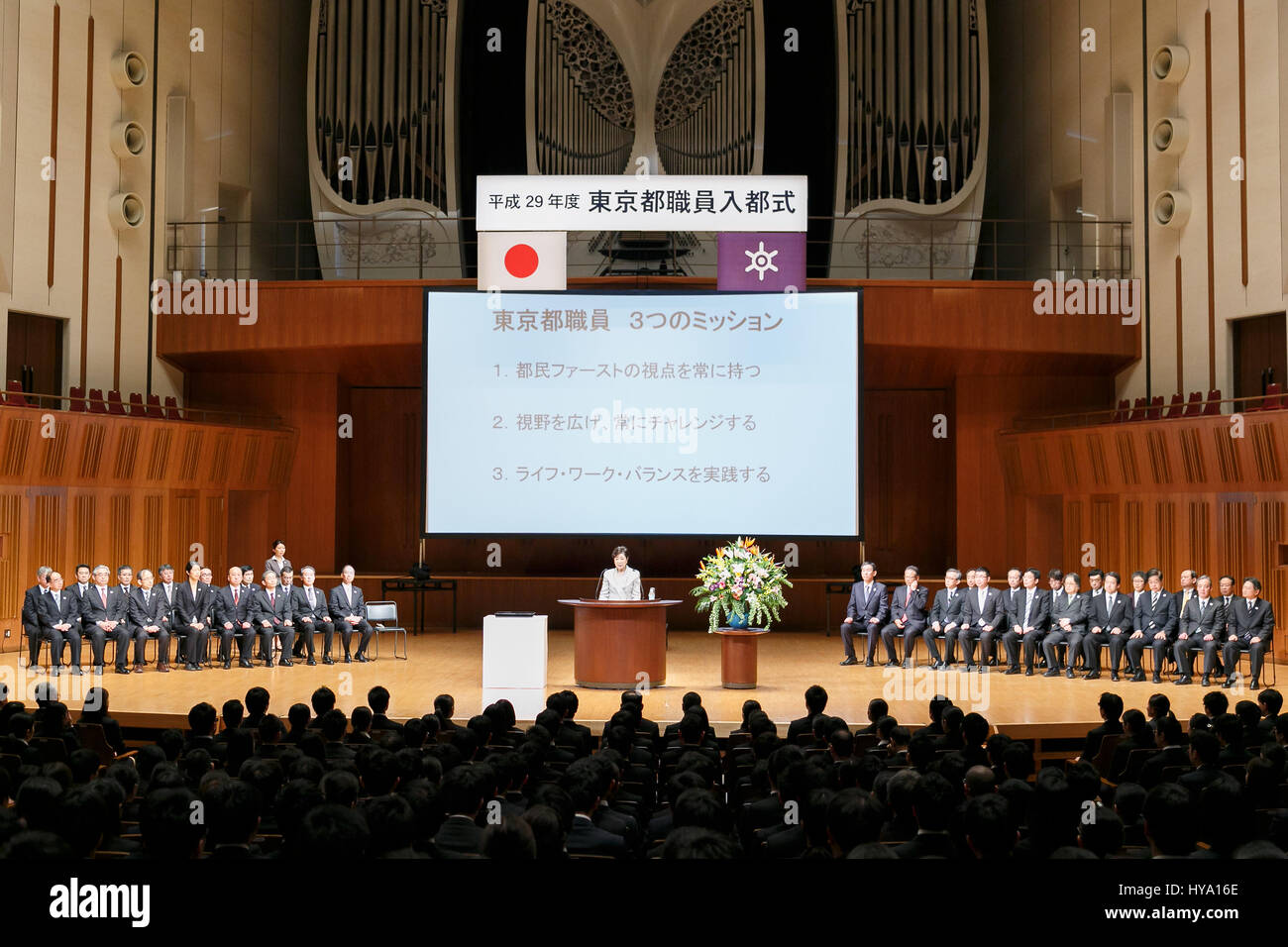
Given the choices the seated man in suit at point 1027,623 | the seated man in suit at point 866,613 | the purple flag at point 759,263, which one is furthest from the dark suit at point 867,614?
the purple flag at point 759,263

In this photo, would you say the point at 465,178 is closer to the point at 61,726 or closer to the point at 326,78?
the point at 326,78

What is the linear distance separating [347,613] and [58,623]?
2.67 meters

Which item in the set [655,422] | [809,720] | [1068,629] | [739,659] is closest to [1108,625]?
[1068,629]

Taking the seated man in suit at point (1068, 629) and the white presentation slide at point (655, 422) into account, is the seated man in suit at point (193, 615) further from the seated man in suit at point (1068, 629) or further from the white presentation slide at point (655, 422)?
the seated man in suit at point (1068, 629)

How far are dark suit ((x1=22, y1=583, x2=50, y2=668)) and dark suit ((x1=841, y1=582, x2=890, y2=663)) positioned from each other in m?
7.57

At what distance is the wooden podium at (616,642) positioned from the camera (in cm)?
976

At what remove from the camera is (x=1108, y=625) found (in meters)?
10.7

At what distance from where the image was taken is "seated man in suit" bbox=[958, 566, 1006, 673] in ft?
36.8

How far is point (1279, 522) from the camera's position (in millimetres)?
11180

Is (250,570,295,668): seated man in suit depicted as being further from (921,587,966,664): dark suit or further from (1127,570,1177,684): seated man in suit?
(1127,570,1177,684): seated man in suit

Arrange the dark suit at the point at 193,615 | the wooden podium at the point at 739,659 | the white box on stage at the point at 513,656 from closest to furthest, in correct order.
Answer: the white box on stage at the point at 513,656, the wooden podium at the point at 739,659, the dark suit at the point at 193,615

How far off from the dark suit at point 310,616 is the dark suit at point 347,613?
101 mm
